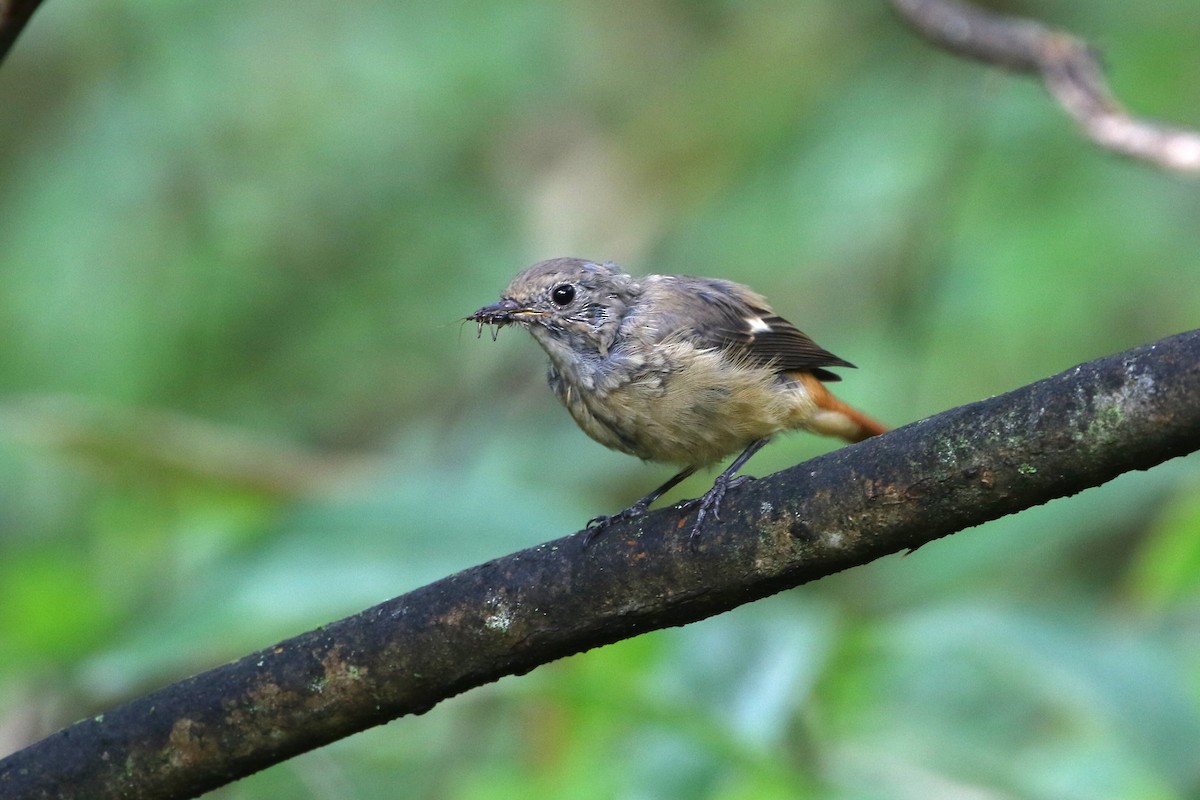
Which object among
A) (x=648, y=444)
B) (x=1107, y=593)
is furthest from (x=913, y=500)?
(x=1107, y=593)

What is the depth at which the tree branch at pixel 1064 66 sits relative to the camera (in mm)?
3439

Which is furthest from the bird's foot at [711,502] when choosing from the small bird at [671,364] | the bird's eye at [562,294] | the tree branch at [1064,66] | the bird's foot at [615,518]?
the tree branch at [1064,66]

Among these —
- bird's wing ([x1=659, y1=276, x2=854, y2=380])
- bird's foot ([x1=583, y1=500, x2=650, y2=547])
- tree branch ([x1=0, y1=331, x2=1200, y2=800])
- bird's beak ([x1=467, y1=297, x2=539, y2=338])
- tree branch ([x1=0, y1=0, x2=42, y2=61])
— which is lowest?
tree branch ([x1=0, y1=331, x2=1200, y2=800])

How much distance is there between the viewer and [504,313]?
4.18 meters

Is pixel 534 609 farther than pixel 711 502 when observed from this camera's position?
No

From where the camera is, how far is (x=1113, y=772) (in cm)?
416

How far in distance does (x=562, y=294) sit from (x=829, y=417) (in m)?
0.94

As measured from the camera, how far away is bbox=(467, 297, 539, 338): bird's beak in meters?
4.13

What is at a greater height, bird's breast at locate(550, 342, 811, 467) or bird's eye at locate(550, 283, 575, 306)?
bird's eye at locate(550, 283, 575, 306)

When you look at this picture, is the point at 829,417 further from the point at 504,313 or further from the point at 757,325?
the point at 504,313

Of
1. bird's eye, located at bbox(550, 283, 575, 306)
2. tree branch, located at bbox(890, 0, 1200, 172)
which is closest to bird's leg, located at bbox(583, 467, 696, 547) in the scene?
bird's eye, located at bbox(550, 283, 575, 306)

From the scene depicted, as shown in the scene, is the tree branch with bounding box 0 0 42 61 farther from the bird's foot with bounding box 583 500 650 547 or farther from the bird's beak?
the bird's beak

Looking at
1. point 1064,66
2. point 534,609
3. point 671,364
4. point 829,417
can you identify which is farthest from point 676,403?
point 1064,66

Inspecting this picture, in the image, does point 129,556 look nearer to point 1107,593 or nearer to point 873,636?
point 873,636
